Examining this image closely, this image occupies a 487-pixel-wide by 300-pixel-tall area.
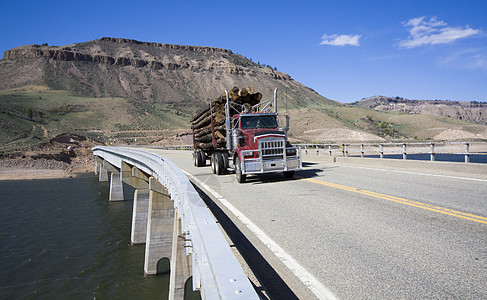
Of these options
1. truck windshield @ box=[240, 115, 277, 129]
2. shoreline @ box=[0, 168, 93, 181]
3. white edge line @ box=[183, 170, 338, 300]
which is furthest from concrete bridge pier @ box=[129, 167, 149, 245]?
shoreline @ box=[0, 168, 93, 181]

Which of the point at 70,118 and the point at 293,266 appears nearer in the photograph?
the point at 293,266

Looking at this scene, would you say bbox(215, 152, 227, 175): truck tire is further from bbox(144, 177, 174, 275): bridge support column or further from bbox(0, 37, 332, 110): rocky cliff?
bbox(0, 37, 332, 110): rocky cliff

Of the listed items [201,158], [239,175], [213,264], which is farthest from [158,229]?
[213,264]

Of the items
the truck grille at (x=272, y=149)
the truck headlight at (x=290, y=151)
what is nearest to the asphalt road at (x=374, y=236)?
the truck grille at (x=272, y=149)

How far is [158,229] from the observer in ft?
40.1

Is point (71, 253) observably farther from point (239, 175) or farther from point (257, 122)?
point (257, 122)

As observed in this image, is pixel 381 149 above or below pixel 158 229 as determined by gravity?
above

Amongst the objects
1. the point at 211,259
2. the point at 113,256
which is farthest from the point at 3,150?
the point at 211,259

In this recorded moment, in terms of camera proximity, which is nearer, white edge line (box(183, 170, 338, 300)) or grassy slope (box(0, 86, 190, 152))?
white edge line (box(183, 170, 338, 300))

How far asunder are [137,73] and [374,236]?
146979mm

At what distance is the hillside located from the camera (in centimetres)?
7481

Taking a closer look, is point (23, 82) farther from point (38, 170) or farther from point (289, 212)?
point (289, 212)

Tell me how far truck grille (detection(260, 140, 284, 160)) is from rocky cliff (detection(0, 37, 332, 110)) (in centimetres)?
10143

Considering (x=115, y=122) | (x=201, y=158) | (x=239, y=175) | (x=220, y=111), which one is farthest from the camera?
(x=115, y=122)
